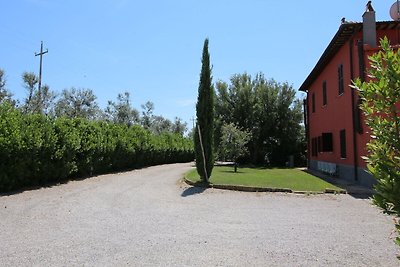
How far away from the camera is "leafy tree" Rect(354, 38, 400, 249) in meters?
2.58

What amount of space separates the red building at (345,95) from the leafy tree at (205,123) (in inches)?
224

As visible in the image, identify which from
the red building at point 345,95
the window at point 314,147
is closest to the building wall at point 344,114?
the red building at point 345,95

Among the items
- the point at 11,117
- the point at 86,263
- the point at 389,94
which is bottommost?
the point at 86,263

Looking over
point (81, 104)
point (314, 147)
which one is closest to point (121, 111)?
point (81, 104)

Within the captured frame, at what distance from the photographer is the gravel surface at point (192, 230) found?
5527mm

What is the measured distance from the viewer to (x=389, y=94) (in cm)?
261

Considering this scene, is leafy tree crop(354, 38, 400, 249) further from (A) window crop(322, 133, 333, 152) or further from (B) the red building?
(A) window crop(322, 133, 333, 152)

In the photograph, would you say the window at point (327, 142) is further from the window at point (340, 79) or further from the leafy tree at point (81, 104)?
the leafy tree at point (81, 104)

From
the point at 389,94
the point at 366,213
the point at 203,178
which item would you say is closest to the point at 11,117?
the point at 203,178

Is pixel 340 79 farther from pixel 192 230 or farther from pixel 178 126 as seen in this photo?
pixel 178 126

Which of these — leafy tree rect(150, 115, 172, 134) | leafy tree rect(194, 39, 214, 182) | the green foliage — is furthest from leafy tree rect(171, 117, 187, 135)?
leafy tree rect(194, 39, 214, 182)

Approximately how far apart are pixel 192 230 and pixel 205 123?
9008 mm

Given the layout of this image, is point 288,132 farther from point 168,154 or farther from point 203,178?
point 203,178

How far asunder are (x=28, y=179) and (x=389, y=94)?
13.6 metres
